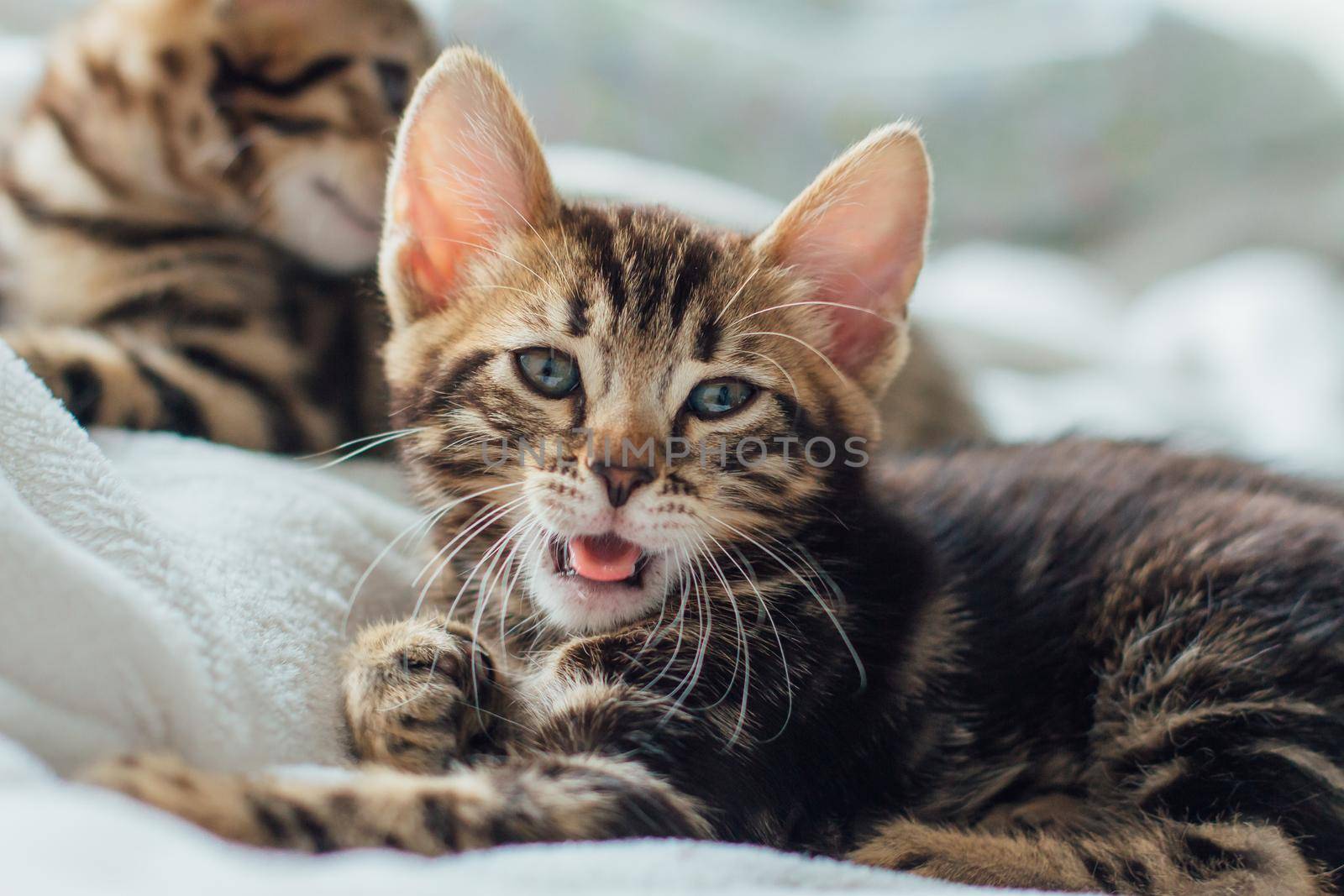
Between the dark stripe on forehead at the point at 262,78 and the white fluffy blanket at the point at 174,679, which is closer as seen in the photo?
the white fluffy blanket at the point at 174,679

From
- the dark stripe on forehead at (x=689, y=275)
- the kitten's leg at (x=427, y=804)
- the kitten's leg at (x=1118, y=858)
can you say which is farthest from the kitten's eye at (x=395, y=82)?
the kitten's leg at (x=1118, y=858)

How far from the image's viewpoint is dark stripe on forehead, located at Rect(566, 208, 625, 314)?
1.20 metres

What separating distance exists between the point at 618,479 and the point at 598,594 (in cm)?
15

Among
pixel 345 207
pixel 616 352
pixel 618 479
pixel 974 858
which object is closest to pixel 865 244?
pixel 616 352

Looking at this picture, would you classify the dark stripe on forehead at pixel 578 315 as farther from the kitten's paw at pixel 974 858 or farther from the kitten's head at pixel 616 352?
the kitten's paw at pixel 974 858

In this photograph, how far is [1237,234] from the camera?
356cm

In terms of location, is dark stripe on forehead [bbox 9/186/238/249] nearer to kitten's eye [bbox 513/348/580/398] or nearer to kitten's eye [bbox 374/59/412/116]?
kitten's eye [bbox 374/59/412/116]

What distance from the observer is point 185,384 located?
169 centimetres

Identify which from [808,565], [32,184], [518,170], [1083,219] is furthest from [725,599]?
[1083,219]

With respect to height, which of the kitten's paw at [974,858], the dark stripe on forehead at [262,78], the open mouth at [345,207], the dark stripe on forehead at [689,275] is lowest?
the kitten's paw at [974,858]

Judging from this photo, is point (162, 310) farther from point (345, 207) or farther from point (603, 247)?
point (603, 247)

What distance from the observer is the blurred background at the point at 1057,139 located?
114 inches

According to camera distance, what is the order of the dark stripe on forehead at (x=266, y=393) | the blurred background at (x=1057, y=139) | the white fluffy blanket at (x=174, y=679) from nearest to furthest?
the white fluffy blanket at (x=174, y=679) → the dark stripe on forehead at (x=266, y=393) → the blurred background at (x=1057, y=139)

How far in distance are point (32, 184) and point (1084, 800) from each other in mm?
1955
